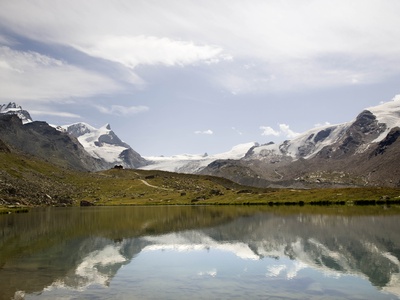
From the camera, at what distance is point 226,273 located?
41.5m

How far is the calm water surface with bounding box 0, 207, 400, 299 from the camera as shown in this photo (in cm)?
3394

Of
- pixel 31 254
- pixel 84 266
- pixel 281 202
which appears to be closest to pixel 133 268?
pixel 84 266

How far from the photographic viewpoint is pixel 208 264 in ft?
153

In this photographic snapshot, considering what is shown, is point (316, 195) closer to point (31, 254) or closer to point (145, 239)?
point (145, 239)

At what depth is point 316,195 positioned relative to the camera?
7402 inches

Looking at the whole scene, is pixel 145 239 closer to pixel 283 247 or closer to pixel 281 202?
pixel 283 247

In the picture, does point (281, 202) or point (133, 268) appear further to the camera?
point (281, 202)

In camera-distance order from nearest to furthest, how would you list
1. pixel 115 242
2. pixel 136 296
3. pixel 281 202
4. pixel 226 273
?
pixel 136 296
pixel 226 273
pixel 115 242
pixel 281 202

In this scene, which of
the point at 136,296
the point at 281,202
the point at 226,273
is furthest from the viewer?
the point at 281,202

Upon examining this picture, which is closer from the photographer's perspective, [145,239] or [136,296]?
[136,296]

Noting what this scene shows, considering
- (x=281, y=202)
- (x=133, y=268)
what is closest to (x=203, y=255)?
(x=133, y=268)

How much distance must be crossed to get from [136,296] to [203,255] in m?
21.7

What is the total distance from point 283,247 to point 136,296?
101 ft

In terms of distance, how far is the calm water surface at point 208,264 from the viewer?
3394 cm
